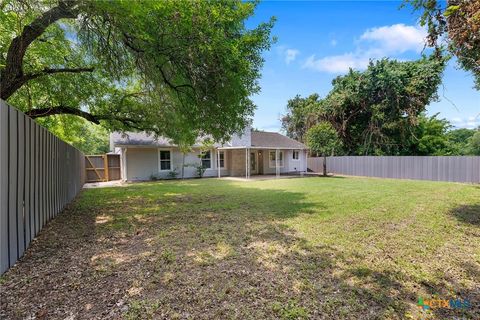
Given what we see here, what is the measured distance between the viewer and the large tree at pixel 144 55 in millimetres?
5383

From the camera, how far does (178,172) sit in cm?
1825

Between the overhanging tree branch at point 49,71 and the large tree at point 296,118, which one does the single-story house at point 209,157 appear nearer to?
the overhanging tree branch at point 49,71

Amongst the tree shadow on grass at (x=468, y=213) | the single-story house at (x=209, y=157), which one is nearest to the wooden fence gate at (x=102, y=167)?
the single-story house at (x=209, y=157)

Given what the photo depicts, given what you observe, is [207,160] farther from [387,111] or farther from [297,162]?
[387,111]

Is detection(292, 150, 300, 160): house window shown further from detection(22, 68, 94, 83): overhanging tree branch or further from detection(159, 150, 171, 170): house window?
detection(22, 68, 94, 83): overhanging tree branch

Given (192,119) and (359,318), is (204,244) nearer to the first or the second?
(359,318)

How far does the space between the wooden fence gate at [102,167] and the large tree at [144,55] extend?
9.24 metres

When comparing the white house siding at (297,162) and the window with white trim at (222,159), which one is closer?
the window with white trim at (222,159)

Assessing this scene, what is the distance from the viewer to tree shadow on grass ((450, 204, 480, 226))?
6.48 metres

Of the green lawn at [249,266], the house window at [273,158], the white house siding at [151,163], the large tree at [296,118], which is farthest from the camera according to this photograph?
the large tree at [296,118]

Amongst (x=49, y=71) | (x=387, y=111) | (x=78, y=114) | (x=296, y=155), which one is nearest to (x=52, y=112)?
(x=78, y=114)

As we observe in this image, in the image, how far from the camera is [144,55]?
6211 mm

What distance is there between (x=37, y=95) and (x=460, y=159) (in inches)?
805

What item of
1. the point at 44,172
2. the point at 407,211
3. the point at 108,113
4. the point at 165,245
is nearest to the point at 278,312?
the point at 165,245
